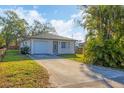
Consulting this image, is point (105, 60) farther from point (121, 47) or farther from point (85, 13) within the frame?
point (85, 13)

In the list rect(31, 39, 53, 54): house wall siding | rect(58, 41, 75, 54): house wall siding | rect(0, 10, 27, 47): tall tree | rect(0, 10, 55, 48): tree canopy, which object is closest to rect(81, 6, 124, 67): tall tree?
rect(31, 39, 53, 54): house wall siding

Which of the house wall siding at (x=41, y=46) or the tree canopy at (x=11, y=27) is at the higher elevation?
the tree canopy at (x=11, y=27)

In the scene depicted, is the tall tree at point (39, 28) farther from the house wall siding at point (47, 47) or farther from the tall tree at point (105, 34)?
the tall tree at point (105, 34)

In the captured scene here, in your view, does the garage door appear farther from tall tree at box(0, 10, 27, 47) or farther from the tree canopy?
tall tree at box(0, 10, 27, 47)

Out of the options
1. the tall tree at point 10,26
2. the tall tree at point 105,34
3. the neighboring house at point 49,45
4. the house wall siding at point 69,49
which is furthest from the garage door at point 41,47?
the tall tree at point 10,26

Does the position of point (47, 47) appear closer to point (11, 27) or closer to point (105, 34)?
point (105, 34)

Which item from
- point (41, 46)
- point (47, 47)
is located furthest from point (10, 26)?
point (41, 46)

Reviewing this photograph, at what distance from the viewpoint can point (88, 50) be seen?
16.4 metres

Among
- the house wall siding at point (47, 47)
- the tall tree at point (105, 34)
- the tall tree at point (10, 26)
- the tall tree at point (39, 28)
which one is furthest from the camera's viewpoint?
the tall tree at point (39, 28)

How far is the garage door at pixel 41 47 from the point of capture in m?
27.2
